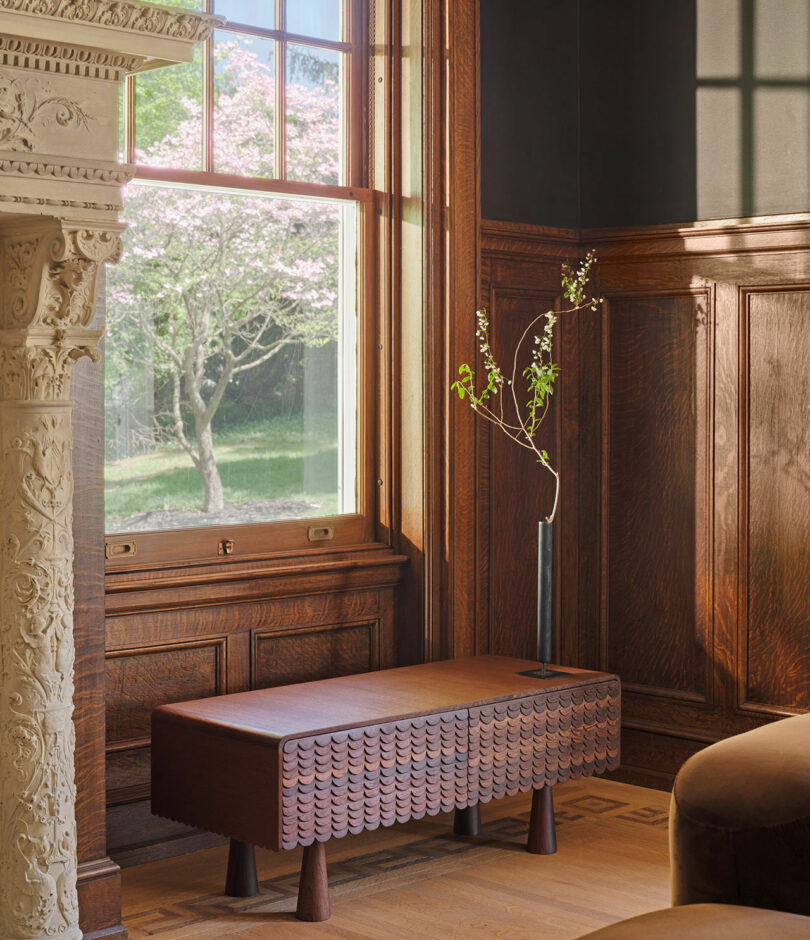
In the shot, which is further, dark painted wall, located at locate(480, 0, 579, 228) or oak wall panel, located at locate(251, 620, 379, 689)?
dark painted wall, located at locate(480, 0, 579, 228)

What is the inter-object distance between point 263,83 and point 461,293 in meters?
0.98

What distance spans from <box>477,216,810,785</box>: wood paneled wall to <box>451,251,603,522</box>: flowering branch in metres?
0.07

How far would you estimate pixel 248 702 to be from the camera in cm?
378

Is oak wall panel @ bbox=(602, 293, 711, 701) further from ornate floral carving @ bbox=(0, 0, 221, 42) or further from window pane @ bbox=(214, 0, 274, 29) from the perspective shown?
ornate floral carving @ bbox=(0, 0, 221, 42)

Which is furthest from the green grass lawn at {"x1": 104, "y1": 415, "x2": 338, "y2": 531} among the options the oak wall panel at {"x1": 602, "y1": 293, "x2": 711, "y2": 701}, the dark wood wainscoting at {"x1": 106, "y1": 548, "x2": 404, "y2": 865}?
the oak wall panel at {"x1": 602, "y1": 293, "x2": 711, "y2": 701}

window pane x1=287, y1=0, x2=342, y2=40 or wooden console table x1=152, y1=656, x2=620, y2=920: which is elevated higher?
window pane x1=287, y1=0, x2=342, y2=40

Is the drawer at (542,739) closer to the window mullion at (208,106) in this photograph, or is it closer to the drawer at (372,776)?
the drawer at (372,776)

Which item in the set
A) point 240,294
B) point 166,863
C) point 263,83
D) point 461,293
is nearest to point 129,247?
point 240,294

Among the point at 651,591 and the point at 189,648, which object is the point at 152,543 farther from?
the point at 651,591

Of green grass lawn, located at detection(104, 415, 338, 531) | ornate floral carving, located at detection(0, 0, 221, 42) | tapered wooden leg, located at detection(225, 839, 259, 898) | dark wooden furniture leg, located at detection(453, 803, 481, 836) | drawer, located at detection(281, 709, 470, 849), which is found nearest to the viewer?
ornate floral carving, located at detection(0, 0, 221, 42)

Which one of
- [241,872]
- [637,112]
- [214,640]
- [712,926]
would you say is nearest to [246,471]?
[214,640]

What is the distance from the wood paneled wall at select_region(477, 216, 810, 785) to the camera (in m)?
4.52

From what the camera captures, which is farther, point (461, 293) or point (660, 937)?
point (461, 293)

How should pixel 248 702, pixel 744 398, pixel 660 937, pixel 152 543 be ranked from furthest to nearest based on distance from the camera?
pixel 744 398 → pixel 152 543 → pixel 248 702 → pixel 660 937
